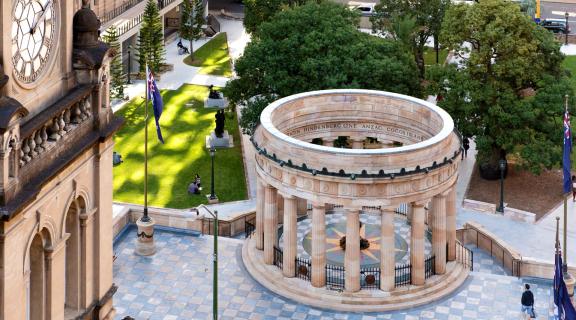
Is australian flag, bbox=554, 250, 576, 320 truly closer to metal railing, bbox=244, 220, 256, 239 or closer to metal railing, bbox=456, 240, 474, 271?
metal railing, bbox=456, 240, 474, 271

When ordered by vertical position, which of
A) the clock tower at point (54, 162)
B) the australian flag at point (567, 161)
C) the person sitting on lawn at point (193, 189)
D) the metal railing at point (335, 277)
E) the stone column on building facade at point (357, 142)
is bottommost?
the person sitting on lawn at point (193, 189)

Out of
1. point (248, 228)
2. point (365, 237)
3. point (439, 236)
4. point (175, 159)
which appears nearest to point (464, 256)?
point (439, 236)

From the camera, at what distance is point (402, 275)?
55.9m

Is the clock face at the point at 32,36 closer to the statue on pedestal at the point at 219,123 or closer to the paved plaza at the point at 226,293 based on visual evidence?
the paved plaza at the point at 226,293

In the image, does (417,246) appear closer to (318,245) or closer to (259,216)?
(318,245)

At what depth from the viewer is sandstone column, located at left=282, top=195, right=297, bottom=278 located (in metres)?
54.8

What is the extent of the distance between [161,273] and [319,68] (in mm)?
21032

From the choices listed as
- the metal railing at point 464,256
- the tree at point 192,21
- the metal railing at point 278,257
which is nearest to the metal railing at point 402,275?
the metal railing at point 464,256

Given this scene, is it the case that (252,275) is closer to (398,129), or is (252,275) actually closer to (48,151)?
(398,129)

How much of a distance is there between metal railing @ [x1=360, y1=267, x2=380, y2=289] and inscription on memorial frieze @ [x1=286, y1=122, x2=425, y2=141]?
8.84 meters

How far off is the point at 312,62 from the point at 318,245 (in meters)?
21.0

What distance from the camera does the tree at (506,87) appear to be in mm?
71688

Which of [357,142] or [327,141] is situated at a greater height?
[327,141]

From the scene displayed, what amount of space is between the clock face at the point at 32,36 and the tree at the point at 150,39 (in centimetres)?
6604
